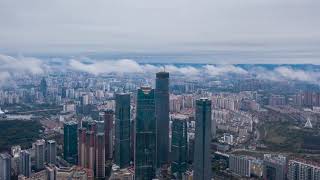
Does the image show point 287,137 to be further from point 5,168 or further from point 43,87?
point 43,87

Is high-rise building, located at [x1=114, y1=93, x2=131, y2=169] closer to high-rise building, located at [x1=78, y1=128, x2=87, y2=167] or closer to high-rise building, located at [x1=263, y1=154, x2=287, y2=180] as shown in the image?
high-rise building, located at [x1=78, y1=128, x2=87, y2=167]

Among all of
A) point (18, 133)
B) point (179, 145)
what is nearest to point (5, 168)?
point (18, 133)

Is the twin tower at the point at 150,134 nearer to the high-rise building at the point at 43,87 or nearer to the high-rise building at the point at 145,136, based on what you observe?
the high-rise building at the point at 145,136

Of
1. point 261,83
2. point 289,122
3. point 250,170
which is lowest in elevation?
point 250,170

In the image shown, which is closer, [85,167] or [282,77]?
[85,167]

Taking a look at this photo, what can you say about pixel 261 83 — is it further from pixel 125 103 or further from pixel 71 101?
pixel 71 101

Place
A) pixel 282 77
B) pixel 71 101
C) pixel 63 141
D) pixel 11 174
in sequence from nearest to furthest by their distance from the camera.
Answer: pixel 11 174 → pixel 63 141 → pixel 282 77 → pixel 71 101

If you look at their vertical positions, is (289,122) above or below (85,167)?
above

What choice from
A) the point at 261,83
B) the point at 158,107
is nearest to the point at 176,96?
the point at 158,107
